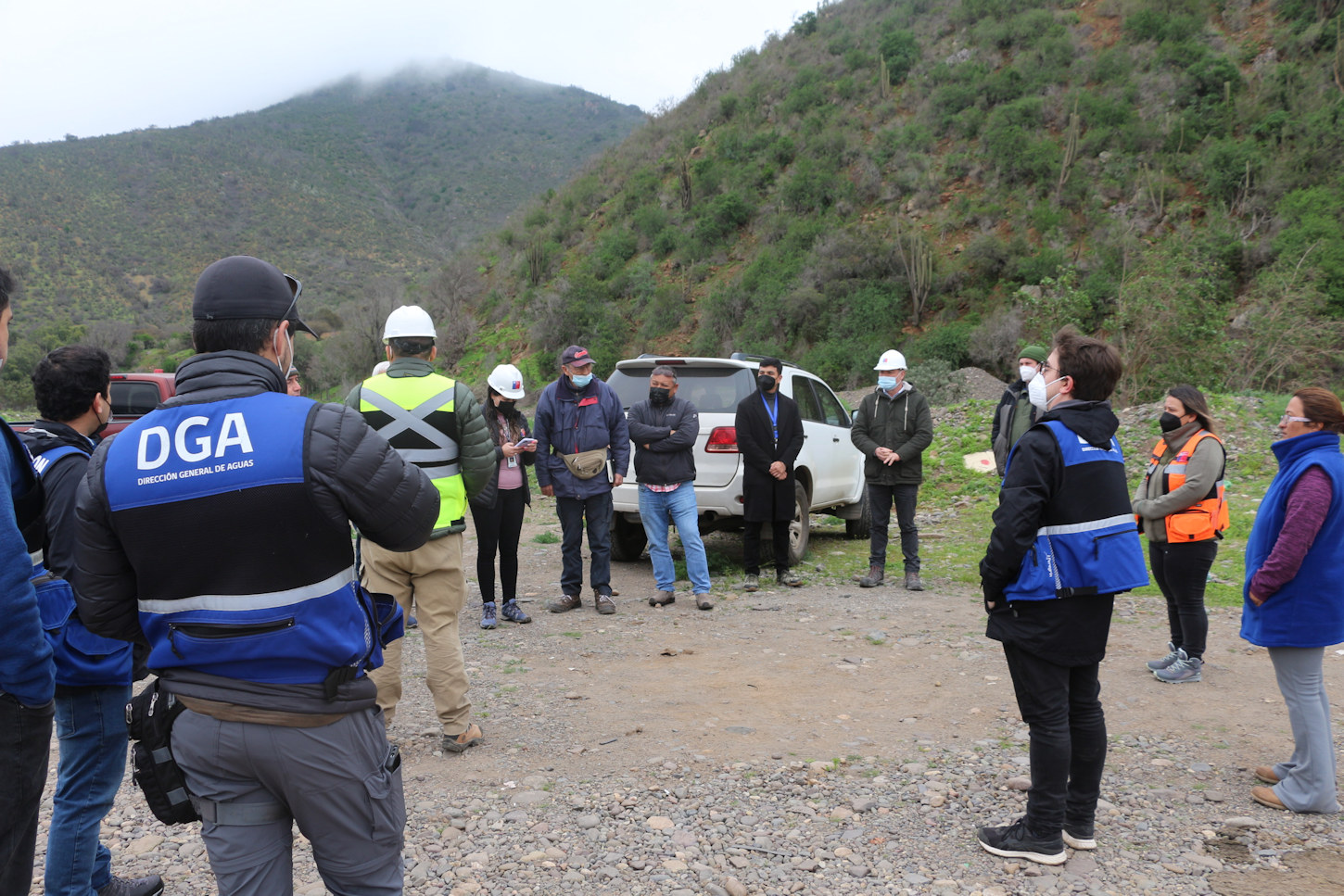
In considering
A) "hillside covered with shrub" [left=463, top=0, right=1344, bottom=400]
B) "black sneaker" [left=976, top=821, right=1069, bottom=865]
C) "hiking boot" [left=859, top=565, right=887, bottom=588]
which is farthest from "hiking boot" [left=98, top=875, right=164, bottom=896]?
"hillside covered with shrub" [left=463, top=0, right=1344, bottom=400]

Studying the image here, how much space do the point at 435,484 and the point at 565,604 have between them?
2.96 meters

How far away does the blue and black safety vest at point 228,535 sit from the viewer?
1.81m

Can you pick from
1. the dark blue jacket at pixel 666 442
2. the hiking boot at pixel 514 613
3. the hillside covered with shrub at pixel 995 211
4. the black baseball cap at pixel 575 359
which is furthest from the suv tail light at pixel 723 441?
the hillside covered with shrub at pixel 995 211

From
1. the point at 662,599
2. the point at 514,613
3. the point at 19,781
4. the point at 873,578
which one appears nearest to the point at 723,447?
the point at 662,599

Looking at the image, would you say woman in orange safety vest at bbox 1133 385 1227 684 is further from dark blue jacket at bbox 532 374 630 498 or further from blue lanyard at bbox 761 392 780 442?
dark blue jacket at bbox 532 374 630 498

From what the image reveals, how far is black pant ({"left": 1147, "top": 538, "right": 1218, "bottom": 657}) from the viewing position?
4875 mm

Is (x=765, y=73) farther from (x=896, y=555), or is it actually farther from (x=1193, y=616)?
(x=1193, y=616)

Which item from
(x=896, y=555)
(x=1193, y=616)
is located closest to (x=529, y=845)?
(x=1193, y=616)

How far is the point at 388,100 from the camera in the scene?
10106 cm

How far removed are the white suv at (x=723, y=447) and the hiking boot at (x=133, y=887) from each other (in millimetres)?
4866

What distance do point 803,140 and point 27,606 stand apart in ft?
113

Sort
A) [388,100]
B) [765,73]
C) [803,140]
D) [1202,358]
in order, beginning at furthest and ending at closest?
[388,100], [765,73], [803,140], [1202,358]

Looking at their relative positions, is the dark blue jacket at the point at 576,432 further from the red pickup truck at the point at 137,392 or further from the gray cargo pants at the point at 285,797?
the red pickup truck at the point at 137,392

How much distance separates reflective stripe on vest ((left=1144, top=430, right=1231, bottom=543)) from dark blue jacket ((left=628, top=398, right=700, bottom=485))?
3389 mm
